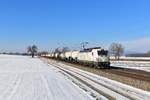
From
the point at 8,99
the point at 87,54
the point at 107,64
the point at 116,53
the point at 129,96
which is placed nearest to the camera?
the point at 8,99

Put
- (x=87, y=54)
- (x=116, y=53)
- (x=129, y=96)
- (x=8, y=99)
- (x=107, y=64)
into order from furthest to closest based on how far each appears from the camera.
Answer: (x=116, y=53), (x=87, y=54), (x=107, y=64), (x=129, y=96), (x=8, y=99)

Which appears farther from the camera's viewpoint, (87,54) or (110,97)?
(87,54)

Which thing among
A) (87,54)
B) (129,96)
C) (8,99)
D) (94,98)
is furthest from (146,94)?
(87,54)

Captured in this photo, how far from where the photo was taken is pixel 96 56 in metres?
50.2

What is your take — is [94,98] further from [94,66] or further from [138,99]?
[94,66]

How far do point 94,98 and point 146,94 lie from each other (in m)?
2.81

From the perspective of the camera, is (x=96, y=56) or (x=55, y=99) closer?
(x=55, y=99)

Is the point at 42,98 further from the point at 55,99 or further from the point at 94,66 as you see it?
the point at 94,66

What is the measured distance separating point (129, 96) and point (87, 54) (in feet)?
135

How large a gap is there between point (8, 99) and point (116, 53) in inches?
6332

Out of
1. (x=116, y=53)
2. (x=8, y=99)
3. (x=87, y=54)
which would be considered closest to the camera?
(x=8, y=99)

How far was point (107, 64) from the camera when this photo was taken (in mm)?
49719

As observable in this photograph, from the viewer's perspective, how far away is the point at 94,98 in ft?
50.5

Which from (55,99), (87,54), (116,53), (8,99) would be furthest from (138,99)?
(116,53)
